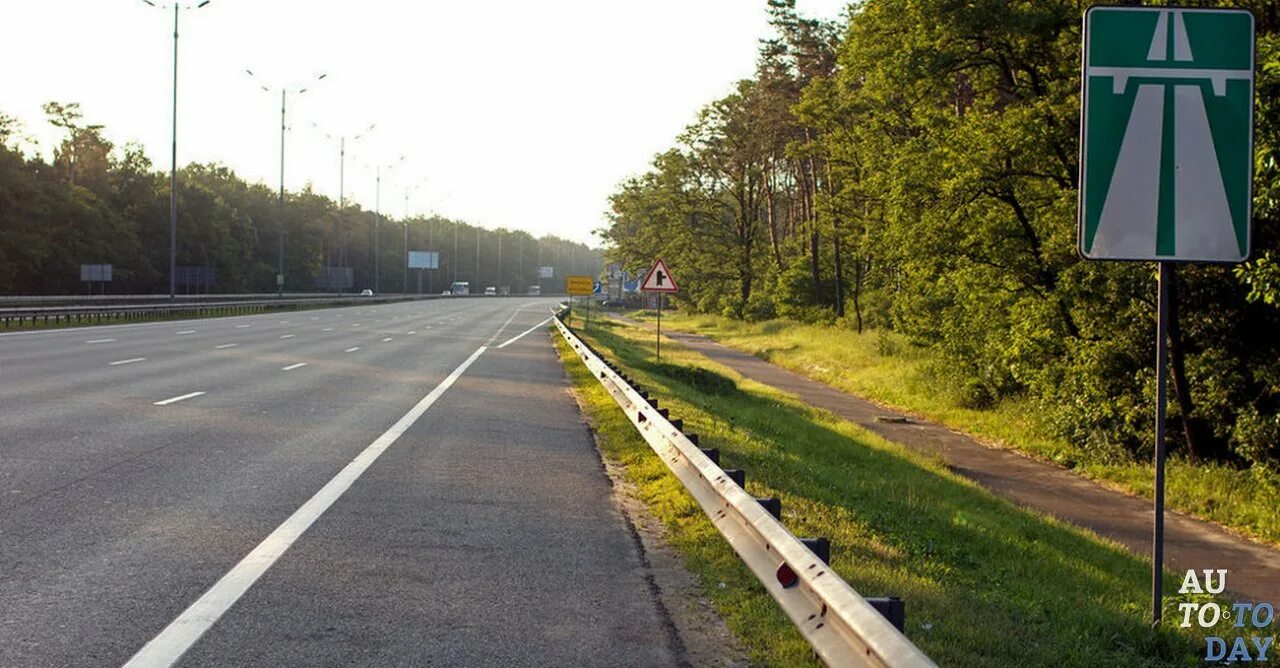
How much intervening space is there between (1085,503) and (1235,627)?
9843 millimetres

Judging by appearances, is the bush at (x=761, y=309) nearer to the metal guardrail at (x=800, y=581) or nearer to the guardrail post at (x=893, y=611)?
the metal guardrail at (x=800, y=581)

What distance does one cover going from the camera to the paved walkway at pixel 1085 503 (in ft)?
41.4

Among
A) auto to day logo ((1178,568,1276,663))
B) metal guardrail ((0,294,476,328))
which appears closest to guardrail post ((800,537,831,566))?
auto to day logo ((1178,568,1276,663))

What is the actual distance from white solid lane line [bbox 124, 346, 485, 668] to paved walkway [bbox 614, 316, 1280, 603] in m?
8.50

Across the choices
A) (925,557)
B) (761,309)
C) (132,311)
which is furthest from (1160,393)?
(761,309)

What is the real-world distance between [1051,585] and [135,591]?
685 centimetres

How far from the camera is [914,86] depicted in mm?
24531

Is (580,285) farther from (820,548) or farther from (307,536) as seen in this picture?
(820,548)

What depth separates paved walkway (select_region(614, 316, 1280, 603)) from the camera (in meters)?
12.6

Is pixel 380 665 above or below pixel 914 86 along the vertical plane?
below

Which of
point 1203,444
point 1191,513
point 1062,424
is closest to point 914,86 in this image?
point 1062,424

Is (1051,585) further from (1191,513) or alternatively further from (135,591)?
(1191,513)

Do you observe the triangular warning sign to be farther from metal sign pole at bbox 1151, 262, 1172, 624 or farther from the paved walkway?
metal sign pole at bbox 1151, 262, 1172, 624

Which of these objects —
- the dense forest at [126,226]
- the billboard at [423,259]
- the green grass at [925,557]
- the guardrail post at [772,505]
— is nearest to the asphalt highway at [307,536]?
the green grass at [925,557]
